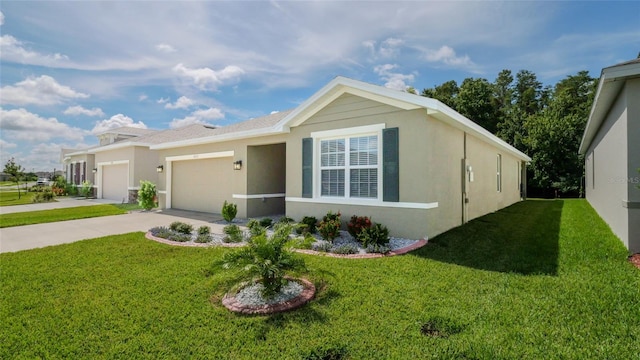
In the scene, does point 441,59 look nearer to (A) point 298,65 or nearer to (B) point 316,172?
(A) point 298,65

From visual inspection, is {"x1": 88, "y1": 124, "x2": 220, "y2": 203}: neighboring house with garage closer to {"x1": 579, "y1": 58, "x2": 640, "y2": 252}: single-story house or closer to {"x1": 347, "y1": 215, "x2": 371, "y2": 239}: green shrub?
{"x1": 347, "y1": 215, "x2": 371, "y2": 239}: green shrub

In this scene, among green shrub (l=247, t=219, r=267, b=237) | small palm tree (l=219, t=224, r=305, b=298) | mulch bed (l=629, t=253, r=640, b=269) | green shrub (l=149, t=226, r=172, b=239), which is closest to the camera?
small palm tree (l=219, t=224, r=305, b=298)

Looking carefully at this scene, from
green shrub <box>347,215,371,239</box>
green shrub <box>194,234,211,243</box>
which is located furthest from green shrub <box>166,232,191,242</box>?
green shrub <box>347,215,371,239</box>

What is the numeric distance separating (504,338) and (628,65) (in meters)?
6.05

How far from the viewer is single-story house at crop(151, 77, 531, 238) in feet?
25.1

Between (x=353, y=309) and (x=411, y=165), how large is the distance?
4.44m

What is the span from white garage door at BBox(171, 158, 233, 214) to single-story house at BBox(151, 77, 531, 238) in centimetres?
7

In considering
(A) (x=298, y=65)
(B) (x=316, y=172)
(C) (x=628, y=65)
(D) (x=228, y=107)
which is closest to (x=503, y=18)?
(C) (x=628, y=65)

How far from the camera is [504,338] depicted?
131 inches

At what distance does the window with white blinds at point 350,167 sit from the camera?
331 inches

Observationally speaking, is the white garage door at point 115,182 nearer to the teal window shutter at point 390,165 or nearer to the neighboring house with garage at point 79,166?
the neighboring house with garage at point 79,166

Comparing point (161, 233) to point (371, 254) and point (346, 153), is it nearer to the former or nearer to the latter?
point (346, 153)

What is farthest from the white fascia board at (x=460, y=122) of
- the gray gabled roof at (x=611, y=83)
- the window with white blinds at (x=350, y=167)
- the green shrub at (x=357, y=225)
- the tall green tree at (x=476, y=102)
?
the tall green tree at (x=476, y=102)

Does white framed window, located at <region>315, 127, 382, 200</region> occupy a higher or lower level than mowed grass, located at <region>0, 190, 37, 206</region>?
higher
